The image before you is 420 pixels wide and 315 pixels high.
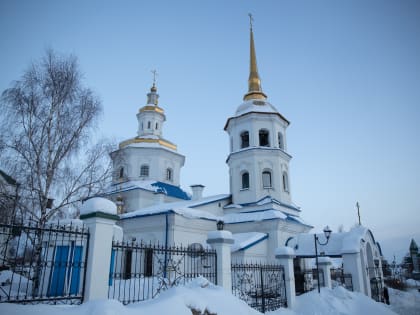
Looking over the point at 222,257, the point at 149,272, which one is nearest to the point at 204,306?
the point at 222,257

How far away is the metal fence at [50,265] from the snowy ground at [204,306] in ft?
2.56

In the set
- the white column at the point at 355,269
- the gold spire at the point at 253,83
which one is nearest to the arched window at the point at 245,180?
the gold spire at the point at 253,83

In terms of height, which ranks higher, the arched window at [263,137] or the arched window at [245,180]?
the arched window at [263,137]

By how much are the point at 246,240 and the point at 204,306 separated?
10947 mm

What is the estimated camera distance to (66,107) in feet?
42.0

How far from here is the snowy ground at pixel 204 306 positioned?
482 centimetres

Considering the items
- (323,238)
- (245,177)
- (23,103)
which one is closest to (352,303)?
(323,238)

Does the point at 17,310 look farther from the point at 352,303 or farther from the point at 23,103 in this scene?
the point at 352,303

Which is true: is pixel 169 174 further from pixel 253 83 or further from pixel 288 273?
pixel 288 273

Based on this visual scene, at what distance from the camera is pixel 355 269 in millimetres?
15062

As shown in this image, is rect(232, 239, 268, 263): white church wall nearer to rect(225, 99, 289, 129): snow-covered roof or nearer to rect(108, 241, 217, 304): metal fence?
rect(108, 241, 217, 304): metal fence

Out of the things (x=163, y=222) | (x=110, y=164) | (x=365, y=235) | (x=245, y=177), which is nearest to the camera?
(x=110, y=164)

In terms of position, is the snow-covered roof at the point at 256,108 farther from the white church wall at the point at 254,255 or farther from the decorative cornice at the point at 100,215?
the decorative cornice at the point at 100,215

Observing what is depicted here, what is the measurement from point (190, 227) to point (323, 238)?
24.8 ft
